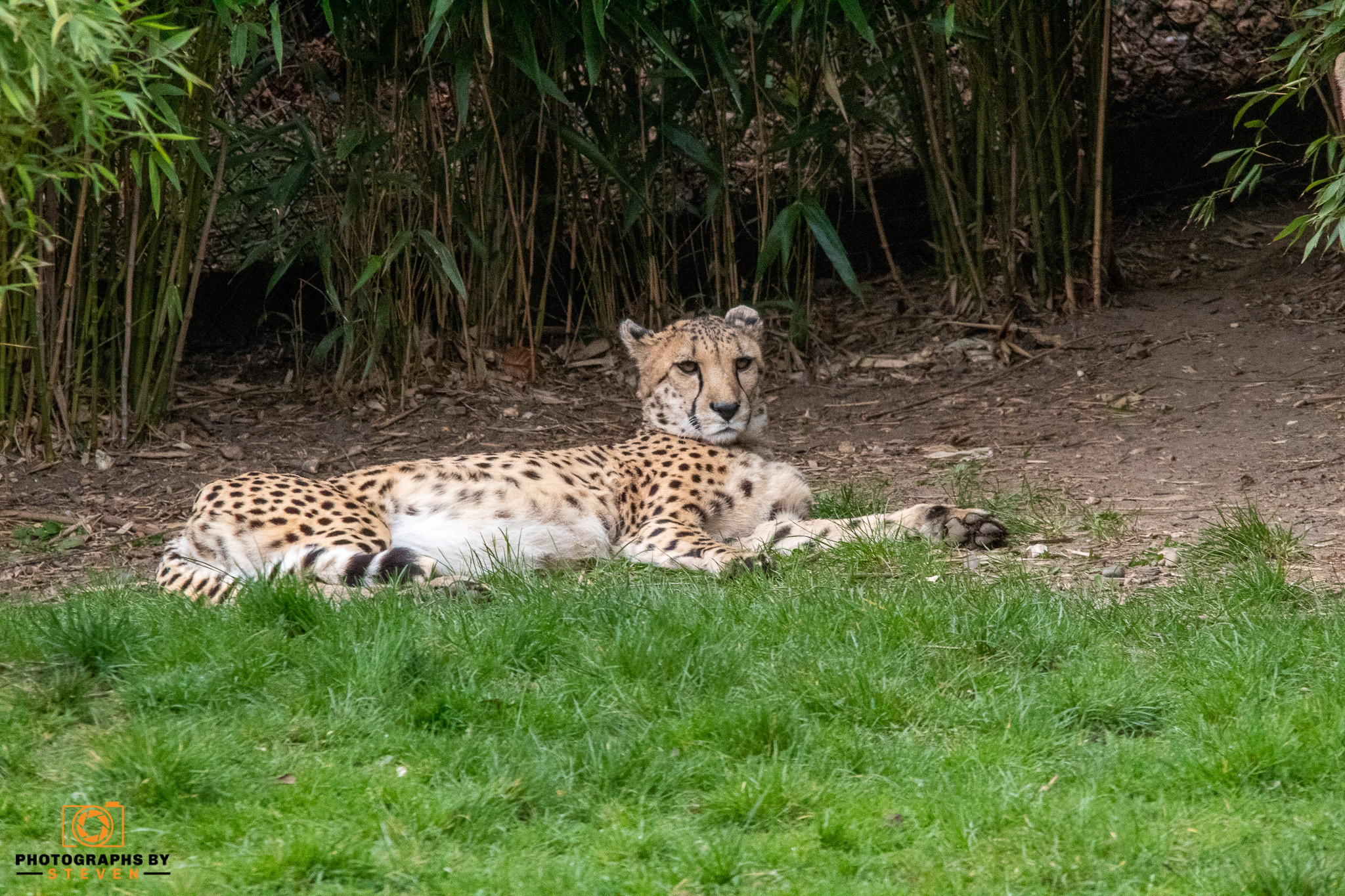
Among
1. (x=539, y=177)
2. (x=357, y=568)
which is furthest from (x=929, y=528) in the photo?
(x=539, y=177)

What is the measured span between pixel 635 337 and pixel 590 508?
789 millimetres

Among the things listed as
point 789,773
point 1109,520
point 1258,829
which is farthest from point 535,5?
point 1258,829

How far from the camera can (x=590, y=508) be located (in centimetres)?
418

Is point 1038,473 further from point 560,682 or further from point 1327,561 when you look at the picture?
point 560,682

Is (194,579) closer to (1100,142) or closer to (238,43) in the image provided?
(238,43)

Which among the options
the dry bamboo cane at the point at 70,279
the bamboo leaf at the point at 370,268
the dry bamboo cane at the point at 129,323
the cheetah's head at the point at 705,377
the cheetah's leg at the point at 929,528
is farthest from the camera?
the bamboo leaf at the point at 370,268

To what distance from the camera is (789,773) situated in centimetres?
235

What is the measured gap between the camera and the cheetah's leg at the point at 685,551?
11.9 ft

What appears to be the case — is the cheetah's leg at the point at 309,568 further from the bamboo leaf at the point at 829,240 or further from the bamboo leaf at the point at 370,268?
the bamboo leaf at the point at 829,240

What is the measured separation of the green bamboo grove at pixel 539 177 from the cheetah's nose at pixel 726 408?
Result: 4.34 feet

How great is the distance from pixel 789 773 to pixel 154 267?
3.89 meters

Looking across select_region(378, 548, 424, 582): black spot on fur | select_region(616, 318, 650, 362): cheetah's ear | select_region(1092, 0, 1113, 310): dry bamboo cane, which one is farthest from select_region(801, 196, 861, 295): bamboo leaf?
select_region(378, 548, 424, 582): black spot on fur

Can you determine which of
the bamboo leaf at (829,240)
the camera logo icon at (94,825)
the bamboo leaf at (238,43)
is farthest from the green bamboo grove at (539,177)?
the camera logo icon at (94,825)

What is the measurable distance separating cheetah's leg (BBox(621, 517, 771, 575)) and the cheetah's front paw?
55cm
